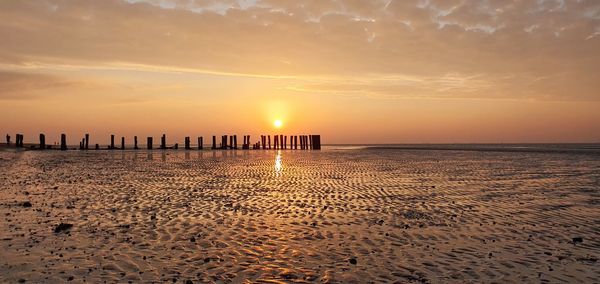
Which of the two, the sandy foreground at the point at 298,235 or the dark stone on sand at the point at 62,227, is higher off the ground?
the dark stone on sand at the point at 62,227

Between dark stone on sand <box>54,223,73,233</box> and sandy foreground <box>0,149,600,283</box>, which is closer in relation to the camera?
sandy foreground <box>0,149,600,283</box>

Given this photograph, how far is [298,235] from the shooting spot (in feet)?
36.7

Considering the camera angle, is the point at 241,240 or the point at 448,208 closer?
the point at 241,240

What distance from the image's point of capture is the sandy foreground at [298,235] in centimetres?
815

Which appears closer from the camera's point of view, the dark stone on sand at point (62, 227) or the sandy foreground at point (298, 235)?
the sandy foreground at point (298, 235)

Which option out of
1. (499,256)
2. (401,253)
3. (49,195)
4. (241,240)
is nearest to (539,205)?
(499,256)

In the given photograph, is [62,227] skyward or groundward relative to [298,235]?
skyward

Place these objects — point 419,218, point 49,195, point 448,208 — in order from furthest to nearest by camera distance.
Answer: point 49,195, point 448,208, point 419,218

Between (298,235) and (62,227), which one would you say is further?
(62,227)

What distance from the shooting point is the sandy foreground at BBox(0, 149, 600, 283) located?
26.7 feet

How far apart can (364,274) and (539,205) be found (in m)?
11.1

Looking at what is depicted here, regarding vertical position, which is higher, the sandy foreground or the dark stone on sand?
the dark stone on sand

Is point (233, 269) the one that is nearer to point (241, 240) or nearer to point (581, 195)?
point (241, 240)

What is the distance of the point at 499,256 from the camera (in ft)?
30.6
